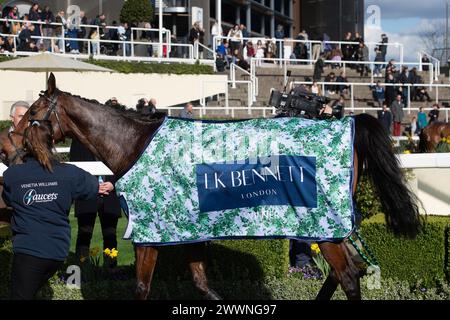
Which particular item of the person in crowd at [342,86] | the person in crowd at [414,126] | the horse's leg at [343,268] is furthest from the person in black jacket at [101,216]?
the person in crowd at [342,86]

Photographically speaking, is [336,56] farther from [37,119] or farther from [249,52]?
[37,119]

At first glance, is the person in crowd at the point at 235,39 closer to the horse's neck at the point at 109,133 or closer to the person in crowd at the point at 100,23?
the person in crowd at the point at 100,23

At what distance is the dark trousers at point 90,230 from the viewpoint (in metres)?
7.18

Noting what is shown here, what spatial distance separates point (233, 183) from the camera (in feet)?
18.0

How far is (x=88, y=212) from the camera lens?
7.28m

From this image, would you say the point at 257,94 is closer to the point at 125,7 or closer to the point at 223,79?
the point at 223,79

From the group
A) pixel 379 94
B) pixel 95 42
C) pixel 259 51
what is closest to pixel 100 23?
pixel 95 42

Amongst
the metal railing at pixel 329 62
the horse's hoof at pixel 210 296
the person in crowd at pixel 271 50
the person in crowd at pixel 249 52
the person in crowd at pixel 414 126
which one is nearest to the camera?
the horse's hoof at pixel 210 296

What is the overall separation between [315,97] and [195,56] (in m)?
16.9

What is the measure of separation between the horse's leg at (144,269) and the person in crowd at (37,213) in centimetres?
65

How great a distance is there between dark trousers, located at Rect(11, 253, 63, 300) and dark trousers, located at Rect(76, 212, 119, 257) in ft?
6.99

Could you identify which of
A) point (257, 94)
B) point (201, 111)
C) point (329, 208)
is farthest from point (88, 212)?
point (257, 94)

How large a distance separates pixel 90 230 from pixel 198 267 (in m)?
1.77
